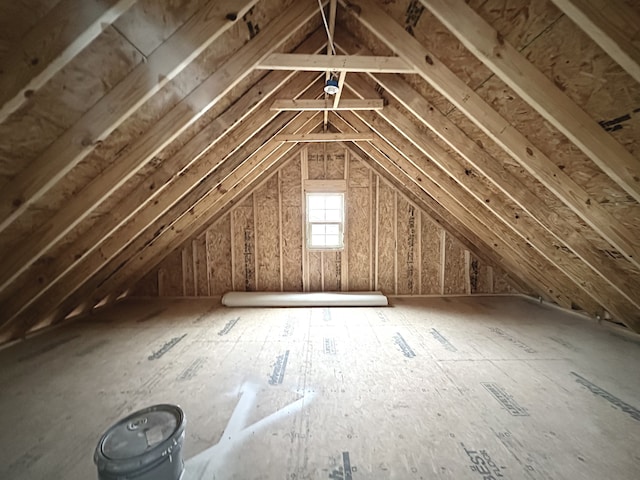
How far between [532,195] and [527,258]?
1.60m

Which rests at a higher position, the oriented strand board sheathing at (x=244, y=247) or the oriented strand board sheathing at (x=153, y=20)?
the oriented strand board sheathing at (x=153, y=20)

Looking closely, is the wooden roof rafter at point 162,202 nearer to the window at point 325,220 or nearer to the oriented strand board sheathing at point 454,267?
the window at point 325,220

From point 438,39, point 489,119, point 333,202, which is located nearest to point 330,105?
point 438,39

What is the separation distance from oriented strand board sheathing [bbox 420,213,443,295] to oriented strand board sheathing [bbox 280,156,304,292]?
7.68 ft

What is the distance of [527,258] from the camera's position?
3393mm

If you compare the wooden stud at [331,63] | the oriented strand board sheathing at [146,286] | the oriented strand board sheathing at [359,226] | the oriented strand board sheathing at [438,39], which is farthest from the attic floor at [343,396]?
the wooden stud at [331,63]

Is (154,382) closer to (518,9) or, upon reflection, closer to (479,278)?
(518,9)

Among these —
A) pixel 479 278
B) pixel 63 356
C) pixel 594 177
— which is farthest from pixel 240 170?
pixel 479 278

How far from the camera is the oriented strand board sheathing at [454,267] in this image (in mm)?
4926

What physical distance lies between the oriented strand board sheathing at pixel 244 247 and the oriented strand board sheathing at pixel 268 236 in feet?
0.39

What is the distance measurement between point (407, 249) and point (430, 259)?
48cm

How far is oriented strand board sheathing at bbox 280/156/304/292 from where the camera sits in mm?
4824

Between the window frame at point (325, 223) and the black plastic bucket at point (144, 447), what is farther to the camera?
the window frame at point (325, 223)

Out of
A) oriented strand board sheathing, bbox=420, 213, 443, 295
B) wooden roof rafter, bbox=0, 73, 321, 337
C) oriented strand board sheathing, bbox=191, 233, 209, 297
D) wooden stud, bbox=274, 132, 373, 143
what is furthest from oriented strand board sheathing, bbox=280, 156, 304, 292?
oriented strand board sheathing, bbox=420, 213, 443, 295
